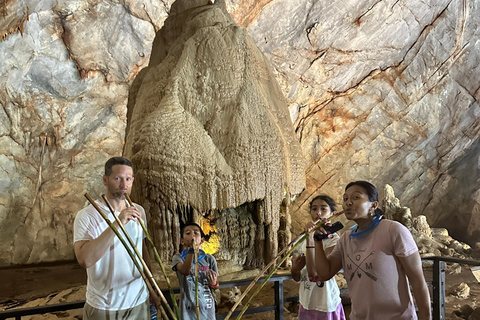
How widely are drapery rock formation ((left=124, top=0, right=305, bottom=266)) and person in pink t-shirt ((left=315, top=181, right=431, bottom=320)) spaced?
355 centimetres

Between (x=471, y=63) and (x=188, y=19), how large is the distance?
7.25 meters

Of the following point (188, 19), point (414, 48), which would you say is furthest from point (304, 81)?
point (188, 19)

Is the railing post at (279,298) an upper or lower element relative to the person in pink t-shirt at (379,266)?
lower

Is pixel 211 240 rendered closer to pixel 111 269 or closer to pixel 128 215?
pixel 111 269

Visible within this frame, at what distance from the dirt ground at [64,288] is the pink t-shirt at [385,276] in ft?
11.2

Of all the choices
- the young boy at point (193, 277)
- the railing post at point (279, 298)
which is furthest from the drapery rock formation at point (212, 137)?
the young boy at point (193, 277)

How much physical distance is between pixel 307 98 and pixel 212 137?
5096 millimetres

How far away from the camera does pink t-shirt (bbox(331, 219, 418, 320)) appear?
5.33 feet

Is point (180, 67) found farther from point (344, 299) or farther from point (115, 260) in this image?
point (115, 260)

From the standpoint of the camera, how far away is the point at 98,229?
69.2 inches

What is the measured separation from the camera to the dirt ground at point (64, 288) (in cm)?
525

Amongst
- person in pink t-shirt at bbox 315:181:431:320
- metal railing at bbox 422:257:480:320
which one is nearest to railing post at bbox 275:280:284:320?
person in pink t-shirt at bbox 315:181:431:320

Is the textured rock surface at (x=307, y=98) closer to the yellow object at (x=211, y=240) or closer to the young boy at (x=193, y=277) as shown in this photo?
the yellow object at (x=211, y=240)

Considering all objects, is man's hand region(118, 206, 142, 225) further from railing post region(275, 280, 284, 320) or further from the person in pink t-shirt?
railing post region(275, 280, 284, 320)
